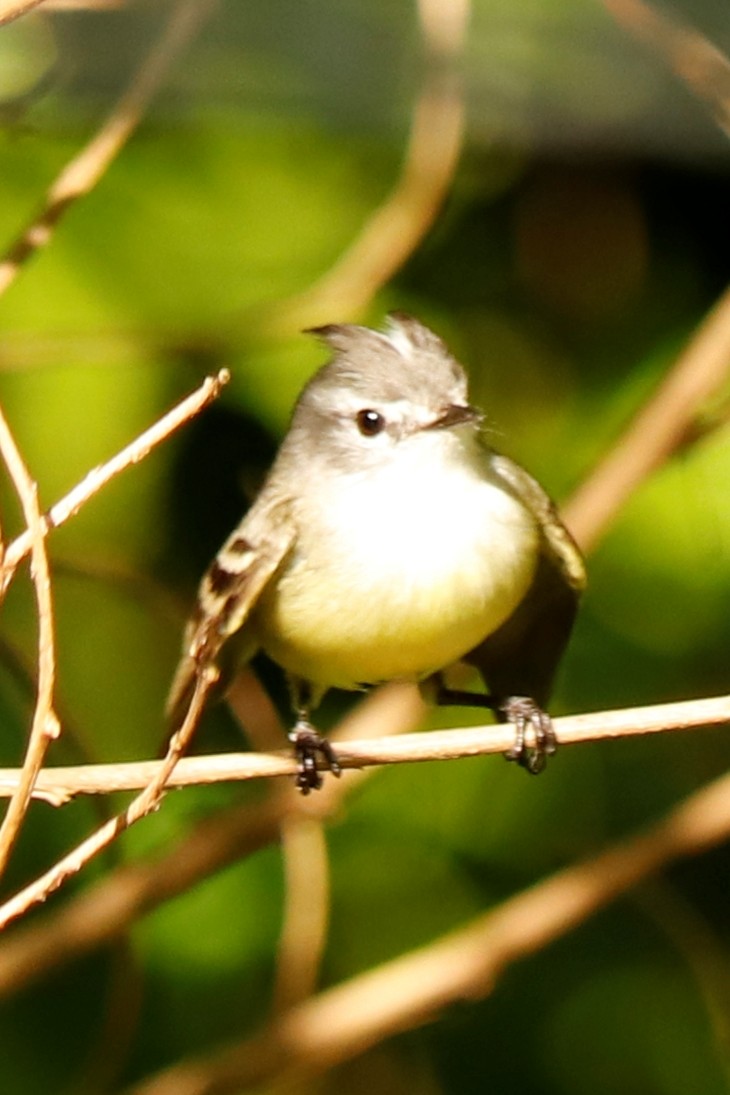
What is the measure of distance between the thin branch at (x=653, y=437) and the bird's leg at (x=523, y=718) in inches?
9.4

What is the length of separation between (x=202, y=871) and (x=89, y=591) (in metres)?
0.48

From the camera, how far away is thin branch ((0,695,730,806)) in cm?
101


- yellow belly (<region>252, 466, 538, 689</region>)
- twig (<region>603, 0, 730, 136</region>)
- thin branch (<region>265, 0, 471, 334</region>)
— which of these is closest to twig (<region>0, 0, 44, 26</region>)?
yellow belly (<region>252, 466, 538, 689</region>)

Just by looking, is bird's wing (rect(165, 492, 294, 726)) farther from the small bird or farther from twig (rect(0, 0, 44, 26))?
twig (rect(0, 0, 44, 26))

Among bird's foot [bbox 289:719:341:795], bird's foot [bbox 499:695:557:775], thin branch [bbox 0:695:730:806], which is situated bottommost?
bird's foot [bbox 499:695:557:775]

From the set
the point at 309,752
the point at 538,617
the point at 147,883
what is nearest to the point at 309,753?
the point at 309,752

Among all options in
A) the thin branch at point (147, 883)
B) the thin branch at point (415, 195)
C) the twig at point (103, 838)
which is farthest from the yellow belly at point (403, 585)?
the thin branch at point (415, 195)

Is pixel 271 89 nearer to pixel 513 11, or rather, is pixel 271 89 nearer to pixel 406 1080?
pixel 513 11

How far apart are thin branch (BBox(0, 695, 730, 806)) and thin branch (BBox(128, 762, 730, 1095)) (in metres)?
0.78

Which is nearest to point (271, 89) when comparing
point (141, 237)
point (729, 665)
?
point (141, 237)

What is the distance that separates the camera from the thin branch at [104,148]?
1549 millimetres

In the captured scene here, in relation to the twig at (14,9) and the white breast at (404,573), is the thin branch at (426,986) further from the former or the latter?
the twig at (14,9)

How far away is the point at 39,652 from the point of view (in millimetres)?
897

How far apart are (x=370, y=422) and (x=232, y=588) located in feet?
0.74
